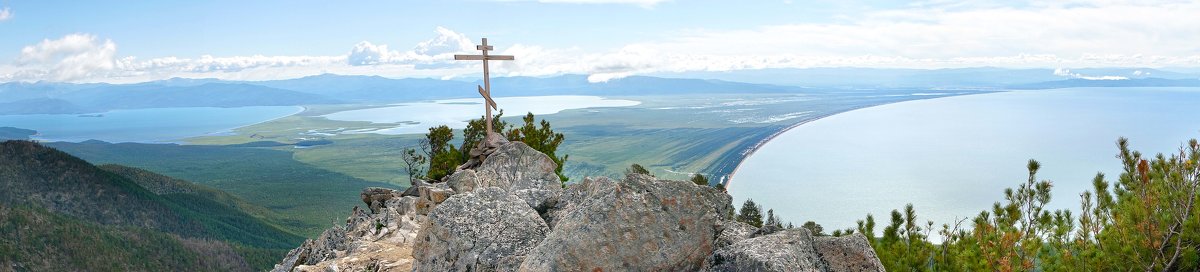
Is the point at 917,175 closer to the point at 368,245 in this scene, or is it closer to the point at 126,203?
the point at 126,203

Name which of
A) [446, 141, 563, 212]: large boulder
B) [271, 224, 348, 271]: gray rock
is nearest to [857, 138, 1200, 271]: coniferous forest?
[446, 141, 563, 212]: large boulder

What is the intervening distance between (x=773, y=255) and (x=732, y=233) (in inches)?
46.8

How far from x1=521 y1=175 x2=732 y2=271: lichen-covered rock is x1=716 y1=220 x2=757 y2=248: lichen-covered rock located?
154mm

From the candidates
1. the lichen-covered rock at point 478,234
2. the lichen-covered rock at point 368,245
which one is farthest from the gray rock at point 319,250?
the lichen-covered rock at point 478,234

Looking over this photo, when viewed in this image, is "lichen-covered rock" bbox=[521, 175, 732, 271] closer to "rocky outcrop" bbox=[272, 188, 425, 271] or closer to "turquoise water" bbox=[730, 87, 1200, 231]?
"rocky outcrop" bbox=[272, 188, 425, 271]

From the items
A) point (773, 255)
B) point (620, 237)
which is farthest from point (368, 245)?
point (773, 255)

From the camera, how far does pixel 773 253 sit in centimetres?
710

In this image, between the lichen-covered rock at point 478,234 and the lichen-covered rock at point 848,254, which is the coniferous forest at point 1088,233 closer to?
the lichen-covered rock at point 848,254

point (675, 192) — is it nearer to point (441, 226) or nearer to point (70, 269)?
point (441, 226)

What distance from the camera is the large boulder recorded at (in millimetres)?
16797

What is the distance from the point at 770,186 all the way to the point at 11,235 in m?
120

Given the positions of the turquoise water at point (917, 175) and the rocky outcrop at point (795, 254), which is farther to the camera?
the turquoise water at point (917, 175)

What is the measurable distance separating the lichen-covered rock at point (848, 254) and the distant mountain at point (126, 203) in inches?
4469

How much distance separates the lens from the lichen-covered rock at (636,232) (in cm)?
738
